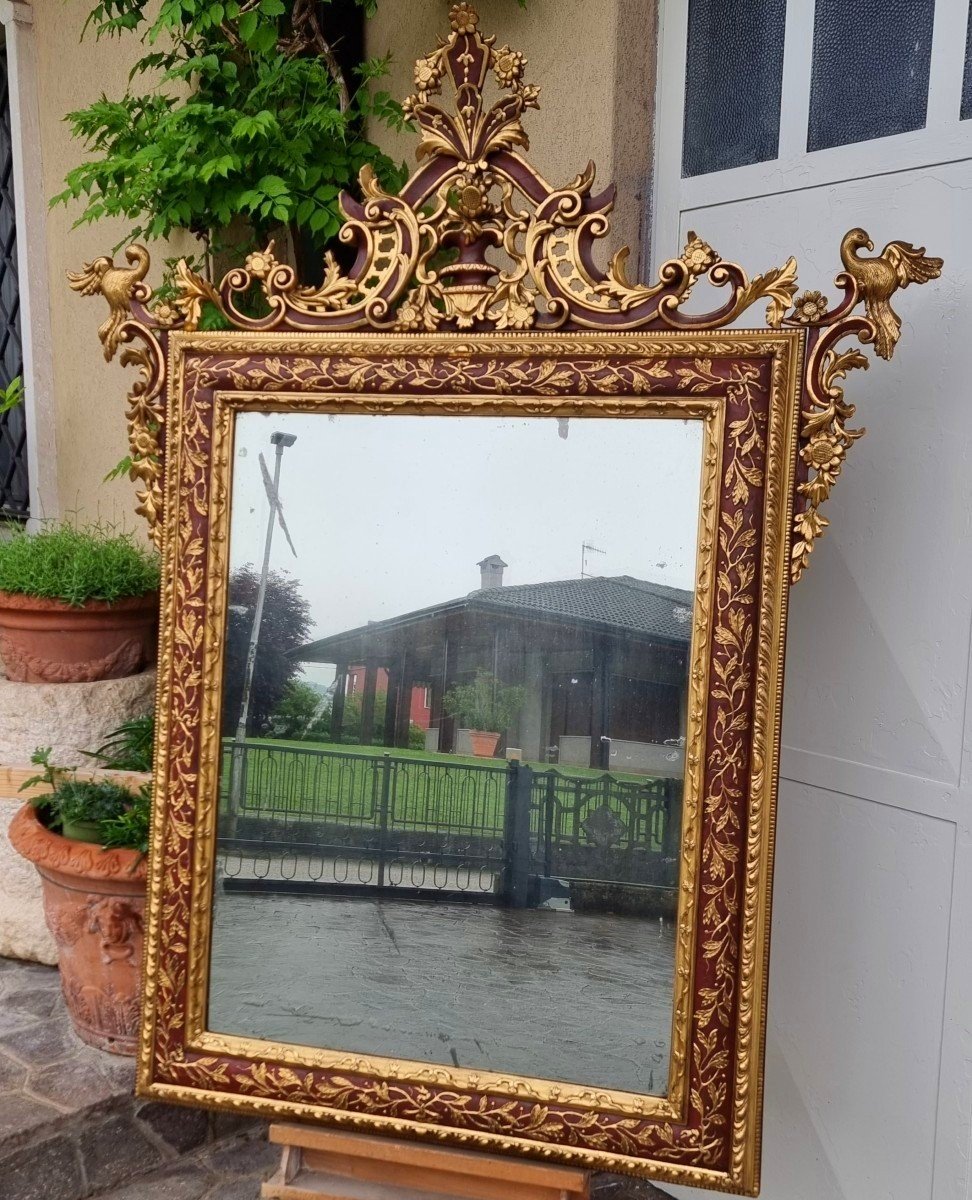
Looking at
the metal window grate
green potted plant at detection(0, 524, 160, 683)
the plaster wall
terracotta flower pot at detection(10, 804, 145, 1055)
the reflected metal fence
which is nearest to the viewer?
the reflected metal fence

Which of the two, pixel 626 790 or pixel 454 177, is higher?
pixel 454 177

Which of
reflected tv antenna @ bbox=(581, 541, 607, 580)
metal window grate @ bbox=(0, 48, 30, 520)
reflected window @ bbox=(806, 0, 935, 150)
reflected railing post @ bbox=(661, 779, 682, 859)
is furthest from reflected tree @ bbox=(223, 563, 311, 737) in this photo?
metal window grate @ bbox=(0, 48, 30, 520)

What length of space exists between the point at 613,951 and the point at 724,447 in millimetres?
730

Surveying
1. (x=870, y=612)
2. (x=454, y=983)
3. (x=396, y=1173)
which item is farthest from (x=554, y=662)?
(x=396, y=1173)

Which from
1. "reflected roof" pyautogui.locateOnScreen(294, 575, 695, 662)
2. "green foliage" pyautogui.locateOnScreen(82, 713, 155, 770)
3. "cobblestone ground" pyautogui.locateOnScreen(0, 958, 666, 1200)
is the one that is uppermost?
"reflected roof" pyautogui.locateOnScreen(294, 575, 695, 662)

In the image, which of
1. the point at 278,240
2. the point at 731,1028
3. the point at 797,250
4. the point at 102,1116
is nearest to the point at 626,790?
the point at 731,1028

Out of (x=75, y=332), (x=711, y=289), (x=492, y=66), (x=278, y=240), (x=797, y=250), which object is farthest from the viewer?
(x=75, y=332)

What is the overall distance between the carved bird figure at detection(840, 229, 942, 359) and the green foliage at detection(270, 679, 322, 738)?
940 mm

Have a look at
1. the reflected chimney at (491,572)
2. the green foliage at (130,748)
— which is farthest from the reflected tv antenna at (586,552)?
the green foliage at (130,748)

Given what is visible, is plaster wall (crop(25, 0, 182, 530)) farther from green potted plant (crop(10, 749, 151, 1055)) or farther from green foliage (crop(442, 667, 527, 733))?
green foliage (crop(442, 667, 527, 733))

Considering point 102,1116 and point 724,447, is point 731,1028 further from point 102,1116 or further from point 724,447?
point 102,1116

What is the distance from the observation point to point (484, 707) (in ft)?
4.73

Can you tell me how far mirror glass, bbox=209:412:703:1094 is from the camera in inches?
55.0

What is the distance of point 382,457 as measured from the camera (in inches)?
56.9
